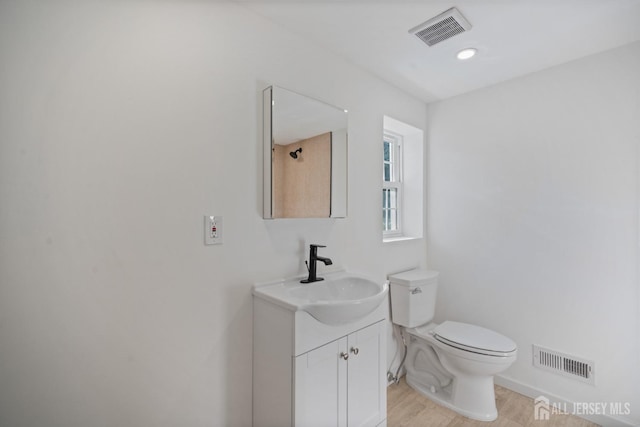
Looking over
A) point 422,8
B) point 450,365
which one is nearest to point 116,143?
point 422,8

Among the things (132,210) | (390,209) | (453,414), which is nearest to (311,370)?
(132,210)

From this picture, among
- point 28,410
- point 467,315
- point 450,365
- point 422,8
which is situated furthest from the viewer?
point 467,315

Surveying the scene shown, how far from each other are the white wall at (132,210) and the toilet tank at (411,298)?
3.18ft

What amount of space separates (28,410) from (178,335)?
466 millimetres

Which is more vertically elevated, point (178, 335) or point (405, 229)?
point (405, 229)

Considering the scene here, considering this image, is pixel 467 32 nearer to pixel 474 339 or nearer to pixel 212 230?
pixel 212 230

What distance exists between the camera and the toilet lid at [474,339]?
177 cm

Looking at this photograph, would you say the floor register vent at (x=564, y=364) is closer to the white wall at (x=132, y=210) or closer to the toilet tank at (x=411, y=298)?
the toilet tank at (x=411, y=298)

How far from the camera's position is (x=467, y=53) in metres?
1.83

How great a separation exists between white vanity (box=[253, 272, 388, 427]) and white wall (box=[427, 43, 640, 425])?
1.22 meters

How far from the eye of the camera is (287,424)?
1215 mm

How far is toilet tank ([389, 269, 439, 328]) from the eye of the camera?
2.14 metres

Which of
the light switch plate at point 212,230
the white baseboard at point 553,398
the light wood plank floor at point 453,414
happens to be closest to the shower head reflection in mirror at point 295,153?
the light switch plate at point 212,230

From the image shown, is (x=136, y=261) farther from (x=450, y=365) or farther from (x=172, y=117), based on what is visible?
(x=450, y=365)
